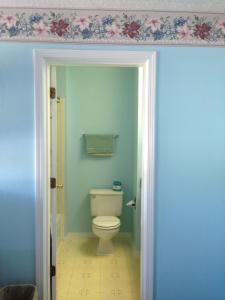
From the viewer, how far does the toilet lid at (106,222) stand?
10.6 feet

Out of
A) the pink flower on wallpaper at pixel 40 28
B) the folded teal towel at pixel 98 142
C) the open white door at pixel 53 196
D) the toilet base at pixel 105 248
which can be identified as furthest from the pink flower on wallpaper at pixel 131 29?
the toilet base at pixel 105 248

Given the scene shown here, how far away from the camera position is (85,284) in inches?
105

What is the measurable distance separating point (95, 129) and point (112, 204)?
1034 mm

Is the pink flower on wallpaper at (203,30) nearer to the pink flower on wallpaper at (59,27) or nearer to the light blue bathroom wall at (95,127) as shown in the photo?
the pink flower on wallpaper at (59,27)

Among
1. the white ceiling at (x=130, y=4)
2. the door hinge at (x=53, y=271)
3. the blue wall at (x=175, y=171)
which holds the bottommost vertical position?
the door hinge at (x=53, y=271)

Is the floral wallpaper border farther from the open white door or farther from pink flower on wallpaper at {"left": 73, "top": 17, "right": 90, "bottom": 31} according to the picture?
the open white door

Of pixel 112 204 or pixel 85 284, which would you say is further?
pixel 112 204

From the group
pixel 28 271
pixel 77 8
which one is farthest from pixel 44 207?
Result: pixel 77 8

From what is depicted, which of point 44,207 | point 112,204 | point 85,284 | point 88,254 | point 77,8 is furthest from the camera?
point 112,204

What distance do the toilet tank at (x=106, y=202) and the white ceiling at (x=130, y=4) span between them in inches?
93.5

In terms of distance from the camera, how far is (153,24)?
185 centimetres

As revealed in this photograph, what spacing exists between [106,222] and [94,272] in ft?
2.00

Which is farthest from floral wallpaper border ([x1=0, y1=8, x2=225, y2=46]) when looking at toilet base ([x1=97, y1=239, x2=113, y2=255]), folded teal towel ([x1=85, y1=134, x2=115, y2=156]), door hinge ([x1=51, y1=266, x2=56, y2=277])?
toilet base ([x1=97, y1=239, x2=113, y2=255])

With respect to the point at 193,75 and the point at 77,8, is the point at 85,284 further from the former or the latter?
the point at 77,8
